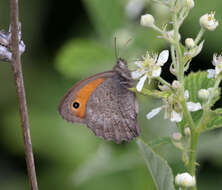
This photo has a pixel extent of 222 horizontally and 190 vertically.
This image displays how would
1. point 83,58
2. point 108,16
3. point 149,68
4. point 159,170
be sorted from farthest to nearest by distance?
point 83,58
point 108,16
point 149,68
point 159,170

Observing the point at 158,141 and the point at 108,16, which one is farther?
the point at 108,16

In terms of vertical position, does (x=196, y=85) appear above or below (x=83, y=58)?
below

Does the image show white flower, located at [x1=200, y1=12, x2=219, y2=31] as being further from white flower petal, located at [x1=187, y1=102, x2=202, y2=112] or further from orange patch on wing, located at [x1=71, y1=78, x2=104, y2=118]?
orange patch on wing, located at [x1=71, y1=78, x2=104, y2=118]

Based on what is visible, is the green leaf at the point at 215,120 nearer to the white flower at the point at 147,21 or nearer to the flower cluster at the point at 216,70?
the flower cluster at the point at 216,70

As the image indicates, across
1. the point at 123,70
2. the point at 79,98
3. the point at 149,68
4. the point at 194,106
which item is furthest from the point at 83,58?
the point at 194,106

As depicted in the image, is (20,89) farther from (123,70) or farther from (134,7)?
(134,7)

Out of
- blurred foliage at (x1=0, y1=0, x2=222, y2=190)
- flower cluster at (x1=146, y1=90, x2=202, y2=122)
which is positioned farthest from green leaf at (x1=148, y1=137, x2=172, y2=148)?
blurred foliage at (x1=0, y1=0, x2=222, y2=190)

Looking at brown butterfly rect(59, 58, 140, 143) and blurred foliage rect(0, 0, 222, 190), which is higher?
blurred foliage rect(0, 0, 222, 190)
